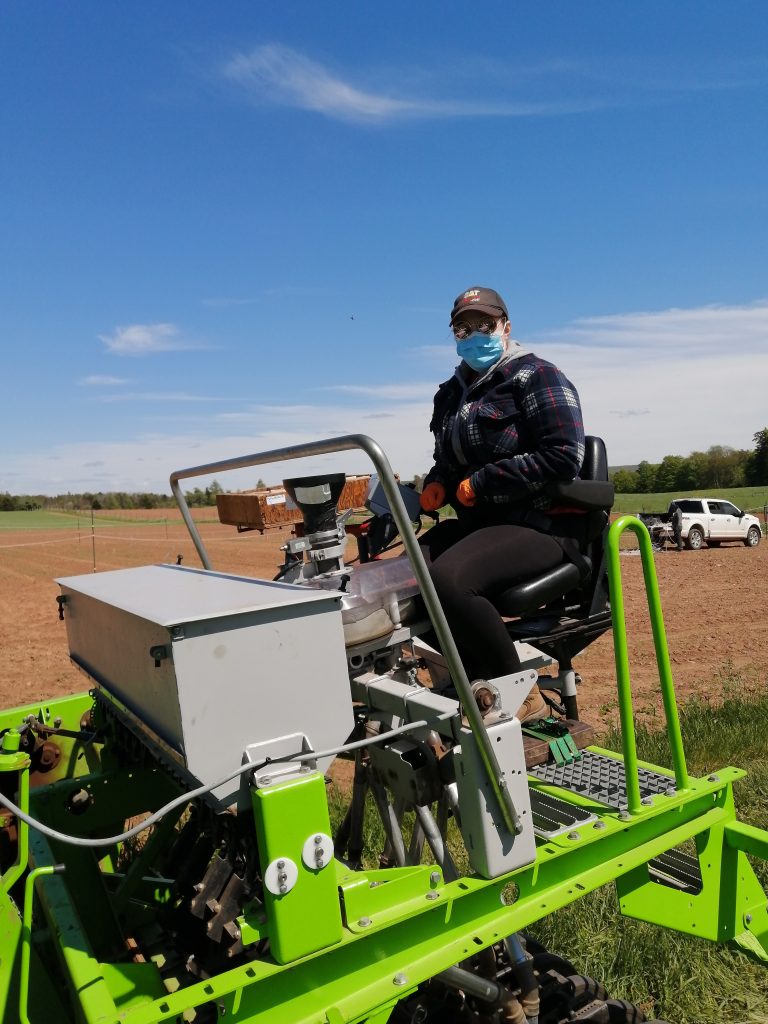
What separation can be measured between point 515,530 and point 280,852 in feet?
4.94

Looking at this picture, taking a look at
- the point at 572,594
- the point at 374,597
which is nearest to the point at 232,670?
the point at 374,597

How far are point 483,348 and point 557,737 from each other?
4.98 ft

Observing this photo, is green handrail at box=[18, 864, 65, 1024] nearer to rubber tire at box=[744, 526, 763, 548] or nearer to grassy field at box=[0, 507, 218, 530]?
rubber tire at box=[744, 526, 763, 548]

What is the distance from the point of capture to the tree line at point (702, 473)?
2665 inches

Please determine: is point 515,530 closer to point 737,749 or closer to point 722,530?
point 737,749

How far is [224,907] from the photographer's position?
1.88 metres

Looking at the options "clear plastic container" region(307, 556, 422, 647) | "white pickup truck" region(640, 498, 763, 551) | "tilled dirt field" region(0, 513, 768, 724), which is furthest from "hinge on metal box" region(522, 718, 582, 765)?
"white pickup truck" region(640, 498, 763, 551)

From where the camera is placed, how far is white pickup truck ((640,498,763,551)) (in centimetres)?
2486

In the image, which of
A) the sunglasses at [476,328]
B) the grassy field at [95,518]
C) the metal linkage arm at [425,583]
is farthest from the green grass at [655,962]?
the grassy field at [95,518]

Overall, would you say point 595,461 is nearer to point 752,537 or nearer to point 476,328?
point 476,328

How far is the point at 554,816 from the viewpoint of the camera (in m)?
2.54

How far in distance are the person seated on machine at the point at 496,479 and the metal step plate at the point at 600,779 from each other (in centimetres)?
21

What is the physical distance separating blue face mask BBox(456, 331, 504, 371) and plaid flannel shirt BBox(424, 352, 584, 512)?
78 mm

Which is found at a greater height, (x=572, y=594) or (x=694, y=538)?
(x=572, y=594)
